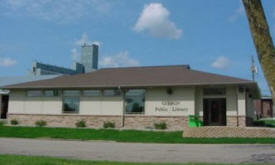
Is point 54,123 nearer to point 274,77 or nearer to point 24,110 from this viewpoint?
point 24,110

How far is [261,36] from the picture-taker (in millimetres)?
5844

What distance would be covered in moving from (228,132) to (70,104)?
11845 millimetres

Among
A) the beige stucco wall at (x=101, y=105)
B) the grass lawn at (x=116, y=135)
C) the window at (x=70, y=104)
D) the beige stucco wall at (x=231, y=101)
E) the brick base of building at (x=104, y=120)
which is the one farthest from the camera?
the window at (x=70, y=104)

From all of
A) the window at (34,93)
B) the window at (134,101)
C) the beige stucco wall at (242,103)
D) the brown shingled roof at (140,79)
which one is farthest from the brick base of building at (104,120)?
the beige stucco wall at (242,103)

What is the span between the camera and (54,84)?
26.3 m

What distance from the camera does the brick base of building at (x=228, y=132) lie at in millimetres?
18469

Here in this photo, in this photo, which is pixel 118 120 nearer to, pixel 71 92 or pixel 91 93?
pixel 91 93

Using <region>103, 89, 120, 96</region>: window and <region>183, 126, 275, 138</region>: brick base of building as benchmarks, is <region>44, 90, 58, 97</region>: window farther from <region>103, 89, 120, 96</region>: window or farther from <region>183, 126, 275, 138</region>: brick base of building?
<region>183, 126, 275, 138</region>: brick base of building

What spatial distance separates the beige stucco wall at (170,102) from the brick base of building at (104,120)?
0.37 meters

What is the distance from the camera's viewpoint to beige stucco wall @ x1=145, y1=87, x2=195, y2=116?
23.1 metres

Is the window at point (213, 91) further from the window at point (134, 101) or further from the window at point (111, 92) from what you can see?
the window at point (111, 92)

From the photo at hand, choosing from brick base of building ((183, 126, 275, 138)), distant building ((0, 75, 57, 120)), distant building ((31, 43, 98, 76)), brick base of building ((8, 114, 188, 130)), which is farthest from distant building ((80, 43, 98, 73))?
brick base of building ((183, 126, 275, 138))

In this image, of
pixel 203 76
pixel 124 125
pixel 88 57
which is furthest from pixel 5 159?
pixel 88 57

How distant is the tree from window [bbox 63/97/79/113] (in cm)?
2084
